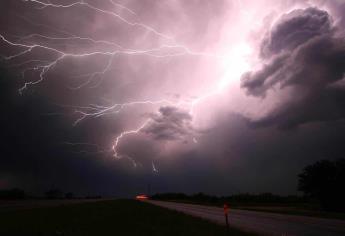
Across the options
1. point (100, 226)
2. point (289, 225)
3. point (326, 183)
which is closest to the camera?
point (100, 226)

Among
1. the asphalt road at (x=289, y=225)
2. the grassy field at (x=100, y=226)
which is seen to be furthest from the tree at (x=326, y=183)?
the grassy field at (x=100, y=226)

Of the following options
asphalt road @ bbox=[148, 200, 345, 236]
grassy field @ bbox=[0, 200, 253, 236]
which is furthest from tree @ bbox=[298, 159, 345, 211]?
grassy field @ bbox=[0, 200, 253, 236]

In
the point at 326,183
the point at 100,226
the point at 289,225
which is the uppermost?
the point at 326,183

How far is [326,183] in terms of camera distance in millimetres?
51594

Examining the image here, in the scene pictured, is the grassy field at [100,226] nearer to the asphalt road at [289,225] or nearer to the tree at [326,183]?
the asphalt road at [289,225]

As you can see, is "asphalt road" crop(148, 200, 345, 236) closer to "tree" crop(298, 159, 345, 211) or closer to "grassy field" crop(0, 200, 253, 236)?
"grassy field" crop(0, 200, 253, 236)

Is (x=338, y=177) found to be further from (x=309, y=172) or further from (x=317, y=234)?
(x=317, y=234)

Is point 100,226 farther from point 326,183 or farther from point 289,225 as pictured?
point 326,183

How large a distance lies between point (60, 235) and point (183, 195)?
163 metres

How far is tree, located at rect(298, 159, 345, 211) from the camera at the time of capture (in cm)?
4928

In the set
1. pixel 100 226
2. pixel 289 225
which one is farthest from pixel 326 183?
pixel 100 226

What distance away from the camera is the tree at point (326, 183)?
4928 centimetres

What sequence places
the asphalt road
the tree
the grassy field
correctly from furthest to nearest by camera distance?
the tree < the asphalt road < the grassy field

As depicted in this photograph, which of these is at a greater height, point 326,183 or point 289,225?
point 326,183
